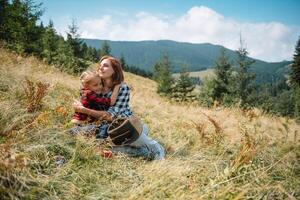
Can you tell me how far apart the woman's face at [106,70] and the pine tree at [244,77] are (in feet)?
63.8

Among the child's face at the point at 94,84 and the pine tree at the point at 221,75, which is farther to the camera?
the pine tree at the point at 221,75

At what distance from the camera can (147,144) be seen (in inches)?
204

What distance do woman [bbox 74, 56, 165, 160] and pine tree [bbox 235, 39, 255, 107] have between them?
19.4m

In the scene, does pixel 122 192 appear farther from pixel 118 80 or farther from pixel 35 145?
pixel 118 80

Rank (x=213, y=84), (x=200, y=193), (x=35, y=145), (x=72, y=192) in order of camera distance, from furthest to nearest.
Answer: (x=213, y=84), (x=35, y=145), (x=200, y=193), (x=72, y=192)

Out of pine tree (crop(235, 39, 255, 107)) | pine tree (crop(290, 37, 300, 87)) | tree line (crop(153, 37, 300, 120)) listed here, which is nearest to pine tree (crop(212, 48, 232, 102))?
tree line (crop(153, 37, 300, 120))

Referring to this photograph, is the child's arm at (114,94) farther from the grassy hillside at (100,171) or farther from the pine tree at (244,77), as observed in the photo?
the pine tree at (244,77)

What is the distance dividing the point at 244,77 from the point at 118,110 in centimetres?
2025

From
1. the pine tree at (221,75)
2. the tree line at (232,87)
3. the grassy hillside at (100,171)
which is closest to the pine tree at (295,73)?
the tree line at (232,87)

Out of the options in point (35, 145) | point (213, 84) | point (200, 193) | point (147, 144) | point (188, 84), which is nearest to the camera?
point (200, 193)

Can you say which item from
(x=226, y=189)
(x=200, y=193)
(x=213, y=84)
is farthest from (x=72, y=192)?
(x=213, y=84)

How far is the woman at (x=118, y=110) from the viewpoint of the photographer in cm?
505

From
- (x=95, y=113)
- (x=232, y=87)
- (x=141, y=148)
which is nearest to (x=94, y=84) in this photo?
(x=95, y=113)

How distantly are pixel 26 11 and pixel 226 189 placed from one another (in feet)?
74.4
